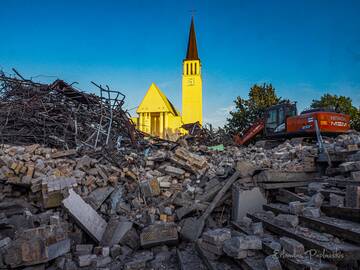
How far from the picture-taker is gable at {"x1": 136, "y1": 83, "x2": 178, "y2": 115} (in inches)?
1024

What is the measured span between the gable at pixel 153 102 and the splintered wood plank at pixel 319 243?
23.3 meters

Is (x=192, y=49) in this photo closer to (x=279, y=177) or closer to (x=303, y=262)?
(x=279, y=177)

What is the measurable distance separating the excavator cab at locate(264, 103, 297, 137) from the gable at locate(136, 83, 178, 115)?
561 inches

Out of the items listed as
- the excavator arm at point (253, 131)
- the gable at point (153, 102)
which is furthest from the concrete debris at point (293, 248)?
the gable at point (153, 102)

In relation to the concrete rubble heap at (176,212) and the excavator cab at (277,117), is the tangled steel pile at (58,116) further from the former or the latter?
the excavator cab at (277,117)

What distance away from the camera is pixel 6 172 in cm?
466

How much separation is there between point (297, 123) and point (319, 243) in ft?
31.4

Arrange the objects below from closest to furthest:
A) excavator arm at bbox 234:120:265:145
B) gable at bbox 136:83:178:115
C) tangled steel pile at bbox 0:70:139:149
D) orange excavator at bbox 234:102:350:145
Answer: tangled steel pile at bbox 0:70:139:149 < orange excavator at bbox 234:102:350:145 < excavator arm at bbox 234:120:265:145 < gable at bbox 136:83:178:115

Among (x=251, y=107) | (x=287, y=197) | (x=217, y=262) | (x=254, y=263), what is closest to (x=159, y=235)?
(x=217, y=262)

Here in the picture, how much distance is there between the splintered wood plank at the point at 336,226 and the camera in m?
2.43

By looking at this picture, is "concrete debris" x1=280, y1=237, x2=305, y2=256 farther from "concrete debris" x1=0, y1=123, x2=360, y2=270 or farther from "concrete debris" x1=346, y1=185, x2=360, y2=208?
"concrete debris" x1=346, y1=185, x2=360, y2=208

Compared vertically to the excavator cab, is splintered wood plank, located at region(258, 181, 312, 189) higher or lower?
lower

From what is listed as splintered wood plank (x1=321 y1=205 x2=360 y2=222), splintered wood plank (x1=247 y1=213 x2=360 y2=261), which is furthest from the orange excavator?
splintered wood plank (x1=247 y1=213 x2=360 y2=261)

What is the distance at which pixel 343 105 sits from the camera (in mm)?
23766
